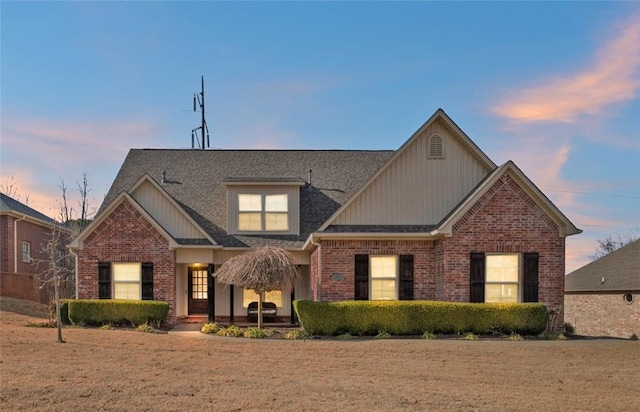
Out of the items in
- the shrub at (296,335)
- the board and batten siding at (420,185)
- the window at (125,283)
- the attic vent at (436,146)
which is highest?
the attic vent at (436,146)

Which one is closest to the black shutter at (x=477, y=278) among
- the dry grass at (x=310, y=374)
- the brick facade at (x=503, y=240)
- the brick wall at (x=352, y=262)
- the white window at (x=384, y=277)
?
the brick facade at (x=503, y=240)

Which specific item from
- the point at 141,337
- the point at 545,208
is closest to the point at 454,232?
the point at 545,208

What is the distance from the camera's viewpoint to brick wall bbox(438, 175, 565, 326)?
17000 millimetres

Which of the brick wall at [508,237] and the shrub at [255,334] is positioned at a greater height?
the brick wall at [508,237]

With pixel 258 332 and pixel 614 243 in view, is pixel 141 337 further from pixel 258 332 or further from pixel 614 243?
pixel 614 243

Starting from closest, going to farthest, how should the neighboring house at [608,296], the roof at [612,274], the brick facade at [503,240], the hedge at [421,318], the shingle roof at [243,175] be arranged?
1. the hedge at [421,318]
2. the brick facade at [503,240]
3. the shingle roof at [243,175]
4. the neighboring house at [608,296]
5. the roof at [612,274]

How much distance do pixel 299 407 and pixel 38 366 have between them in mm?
6048

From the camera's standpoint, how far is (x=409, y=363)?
1190 cm

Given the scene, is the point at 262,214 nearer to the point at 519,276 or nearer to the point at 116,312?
the point at 116,312

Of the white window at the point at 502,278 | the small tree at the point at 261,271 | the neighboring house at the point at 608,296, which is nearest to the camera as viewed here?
the small tree at the point at 261,271

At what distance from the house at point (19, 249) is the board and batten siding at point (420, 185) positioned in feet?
54.6

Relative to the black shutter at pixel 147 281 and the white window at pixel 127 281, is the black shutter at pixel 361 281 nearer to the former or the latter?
the black shutter at pixel 147 281

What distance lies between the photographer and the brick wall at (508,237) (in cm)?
1700

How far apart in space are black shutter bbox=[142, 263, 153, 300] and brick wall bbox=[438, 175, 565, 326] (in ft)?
34.1
